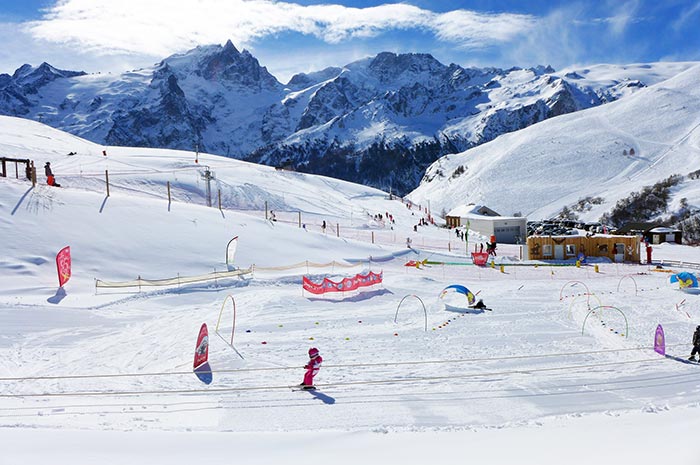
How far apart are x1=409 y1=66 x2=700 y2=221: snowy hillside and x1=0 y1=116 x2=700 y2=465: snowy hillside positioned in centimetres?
5704

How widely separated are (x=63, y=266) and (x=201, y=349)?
1238 cm

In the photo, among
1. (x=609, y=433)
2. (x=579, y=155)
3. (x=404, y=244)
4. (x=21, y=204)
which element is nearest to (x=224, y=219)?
(x=21, y=204)

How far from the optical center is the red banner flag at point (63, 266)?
2062cm

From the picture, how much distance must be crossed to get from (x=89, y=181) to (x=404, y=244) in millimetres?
30420

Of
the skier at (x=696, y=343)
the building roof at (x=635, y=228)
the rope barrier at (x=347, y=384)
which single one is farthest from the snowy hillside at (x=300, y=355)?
the building roof at (x=635, y=228)

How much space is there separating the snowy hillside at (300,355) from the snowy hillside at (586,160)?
57.0 meters

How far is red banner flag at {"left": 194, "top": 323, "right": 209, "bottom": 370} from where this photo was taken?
12.5m

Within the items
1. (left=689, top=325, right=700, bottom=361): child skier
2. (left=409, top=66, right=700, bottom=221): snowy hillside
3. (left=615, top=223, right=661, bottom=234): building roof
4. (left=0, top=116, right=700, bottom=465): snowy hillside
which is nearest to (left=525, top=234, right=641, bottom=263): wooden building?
(left=0, top=116, right=700, bottom=465): snowy hillside

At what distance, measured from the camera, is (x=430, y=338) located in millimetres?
→ 16547

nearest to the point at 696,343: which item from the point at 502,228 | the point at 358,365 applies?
the point at 358,365

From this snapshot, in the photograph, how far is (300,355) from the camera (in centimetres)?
1424

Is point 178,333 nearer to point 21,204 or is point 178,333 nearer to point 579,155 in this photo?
point 21,204

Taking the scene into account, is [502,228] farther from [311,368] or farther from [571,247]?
[311,368]

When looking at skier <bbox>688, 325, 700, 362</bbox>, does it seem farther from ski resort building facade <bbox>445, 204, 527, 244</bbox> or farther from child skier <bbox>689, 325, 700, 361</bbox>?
ski resort building facade <bbox>445, 204, 527, 244</bbox>
